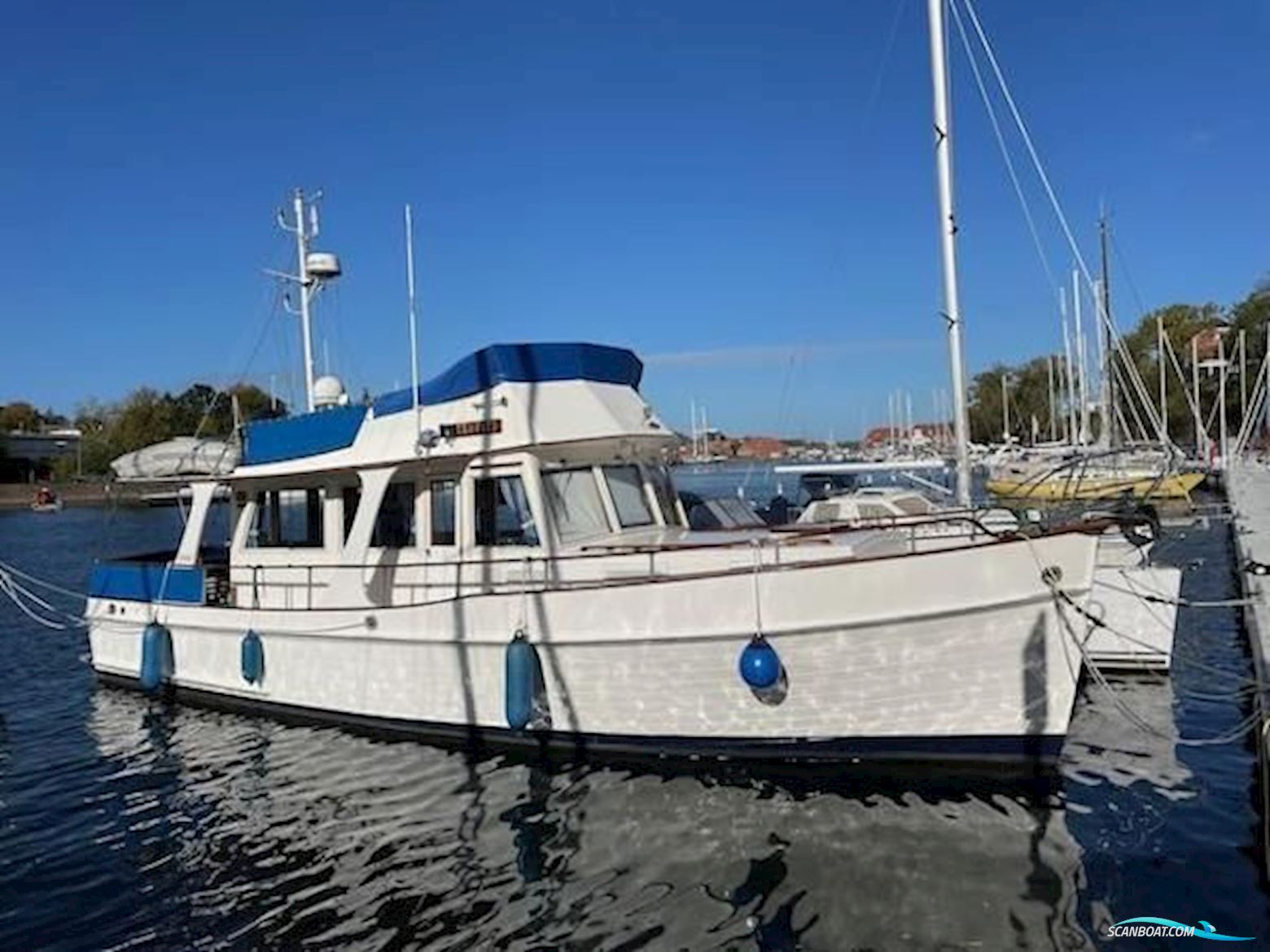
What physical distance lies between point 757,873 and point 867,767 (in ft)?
6.56

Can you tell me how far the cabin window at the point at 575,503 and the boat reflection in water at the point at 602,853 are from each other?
2656mm

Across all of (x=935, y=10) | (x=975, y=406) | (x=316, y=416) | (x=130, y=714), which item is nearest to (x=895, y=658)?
(x=316, y=416)

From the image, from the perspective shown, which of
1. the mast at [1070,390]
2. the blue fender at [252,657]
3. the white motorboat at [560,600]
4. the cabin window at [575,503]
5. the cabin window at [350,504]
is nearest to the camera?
the white motorboat at [560,600]

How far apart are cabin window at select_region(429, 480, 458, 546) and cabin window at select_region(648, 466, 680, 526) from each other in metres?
2.50

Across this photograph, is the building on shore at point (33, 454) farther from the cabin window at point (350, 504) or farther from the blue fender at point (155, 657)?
the cabin window at point (350, 504)

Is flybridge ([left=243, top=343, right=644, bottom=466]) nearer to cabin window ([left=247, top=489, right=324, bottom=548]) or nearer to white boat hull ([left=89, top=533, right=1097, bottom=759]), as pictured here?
cabin window ([left=247, top=489, right=324, bottom=548])

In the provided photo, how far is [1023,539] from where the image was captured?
8.73 m

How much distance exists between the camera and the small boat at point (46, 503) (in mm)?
78500

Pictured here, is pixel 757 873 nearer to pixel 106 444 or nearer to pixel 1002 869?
pixel 1002 869

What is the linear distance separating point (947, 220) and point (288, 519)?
9374 mm

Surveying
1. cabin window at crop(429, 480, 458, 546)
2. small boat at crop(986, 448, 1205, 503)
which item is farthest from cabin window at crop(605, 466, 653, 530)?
small boat at crop(986, 448, 1205, 503)

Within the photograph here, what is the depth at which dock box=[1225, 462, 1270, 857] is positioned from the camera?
8.35m
